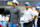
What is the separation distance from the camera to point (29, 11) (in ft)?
11.7

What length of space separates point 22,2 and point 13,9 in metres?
6.61

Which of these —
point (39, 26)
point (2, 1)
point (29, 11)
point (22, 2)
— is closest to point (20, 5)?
point (22, 2)

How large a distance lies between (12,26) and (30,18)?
0.70m

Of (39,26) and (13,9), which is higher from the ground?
(13,9)

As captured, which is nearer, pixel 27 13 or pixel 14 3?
pixel 27 13

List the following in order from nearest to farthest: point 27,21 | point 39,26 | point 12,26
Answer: point 27,21 < point 12,26 < point 39,26

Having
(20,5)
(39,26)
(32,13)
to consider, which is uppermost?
(20,5)

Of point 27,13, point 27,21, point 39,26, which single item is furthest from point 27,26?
point 39,26

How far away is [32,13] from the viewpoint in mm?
3529

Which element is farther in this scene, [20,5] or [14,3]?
[20,5]

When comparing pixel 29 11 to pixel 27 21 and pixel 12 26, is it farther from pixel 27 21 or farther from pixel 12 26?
pixel 12 26

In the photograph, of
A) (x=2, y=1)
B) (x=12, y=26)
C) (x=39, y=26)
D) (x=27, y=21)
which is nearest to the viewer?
(x=27, y=21)

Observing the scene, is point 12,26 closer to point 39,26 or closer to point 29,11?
point 29,11

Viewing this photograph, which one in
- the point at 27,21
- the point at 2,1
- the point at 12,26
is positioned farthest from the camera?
the point at 2,1
